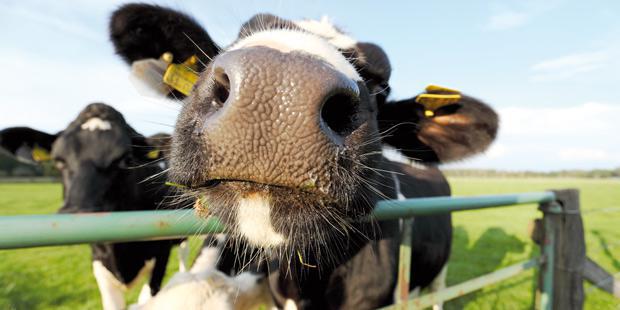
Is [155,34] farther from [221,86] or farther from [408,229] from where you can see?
[408,229]

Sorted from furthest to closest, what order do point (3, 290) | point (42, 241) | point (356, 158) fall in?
point (3, 290) < point (356, 158) < point (42, 241)

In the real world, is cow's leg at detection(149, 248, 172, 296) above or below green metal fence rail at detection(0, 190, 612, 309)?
below

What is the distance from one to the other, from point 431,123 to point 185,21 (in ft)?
5.64

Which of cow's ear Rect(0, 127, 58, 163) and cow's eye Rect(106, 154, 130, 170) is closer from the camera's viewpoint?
cow's eye Rect(106, 154, 130, 170)

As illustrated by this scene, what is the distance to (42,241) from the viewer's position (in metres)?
0.85

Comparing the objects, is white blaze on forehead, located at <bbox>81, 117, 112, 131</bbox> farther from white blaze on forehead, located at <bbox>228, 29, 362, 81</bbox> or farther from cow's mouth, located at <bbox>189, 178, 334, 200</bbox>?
cow's mouth, located at <bbox>189, 178, 334, 200</bbox>

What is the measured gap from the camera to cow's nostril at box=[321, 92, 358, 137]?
39.4 inches

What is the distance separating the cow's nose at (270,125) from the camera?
0.87m

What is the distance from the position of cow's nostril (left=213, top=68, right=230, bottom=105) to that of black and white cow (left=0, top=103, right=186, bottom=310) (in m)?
2.47

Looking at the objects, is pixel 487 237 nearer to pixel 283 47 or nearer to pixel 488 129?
pixel 488 129

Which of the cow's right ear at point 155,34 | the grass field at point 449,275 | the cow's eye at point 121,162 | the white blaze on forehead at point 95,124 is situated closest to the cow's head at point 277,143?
the cow's right ear at point 155,34

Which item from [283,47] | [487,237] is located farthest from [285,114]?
[487,237]

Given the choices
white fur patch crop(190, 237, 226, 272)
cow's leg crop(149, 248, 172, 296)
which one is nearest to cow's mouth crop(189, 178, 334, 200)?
white fur patch crop(190, 237, 226, 272)

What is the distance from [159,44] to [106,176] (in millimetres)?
1778
